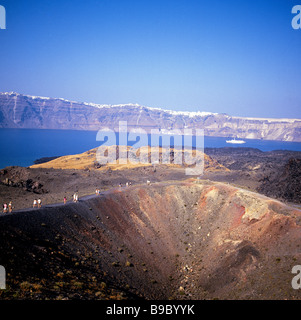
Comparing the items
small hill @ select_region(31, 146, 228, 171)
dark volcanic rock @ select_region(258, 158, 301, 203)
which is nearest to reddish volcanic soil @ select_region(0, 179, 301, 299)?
dark volcanic rock @ select_region(258, 158, 301, 203)

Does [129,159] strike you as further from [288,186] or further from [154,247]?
[154,247]

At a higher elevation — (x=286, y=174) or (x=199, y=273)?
(x=286, y=174)

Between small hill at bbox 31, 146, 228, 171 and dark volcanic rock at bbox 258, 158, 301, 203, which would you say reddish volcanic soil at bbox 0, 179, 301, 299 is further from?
small hill at bbox 31, 146, 228, 171

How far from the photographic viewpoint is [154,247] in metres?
36.1

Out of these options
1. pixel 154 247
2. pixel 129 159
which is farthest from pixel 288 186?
pixel 129 159

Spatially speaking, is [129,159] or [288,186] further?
[129,159]

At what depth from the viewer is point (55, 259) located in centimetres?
2352

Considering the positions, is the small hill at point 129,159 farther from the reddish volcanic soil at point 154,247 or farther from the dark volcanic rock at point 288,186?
the reddish volcanic soil at point 154,247

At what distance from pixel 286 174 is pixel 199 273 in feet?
174

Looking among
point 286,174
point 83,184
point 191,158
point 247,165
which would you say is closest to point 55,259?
point 83,184

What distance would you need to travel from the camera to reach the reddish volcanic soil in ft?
69.1

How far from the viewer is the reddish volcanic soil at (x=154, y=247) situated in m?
21.1
